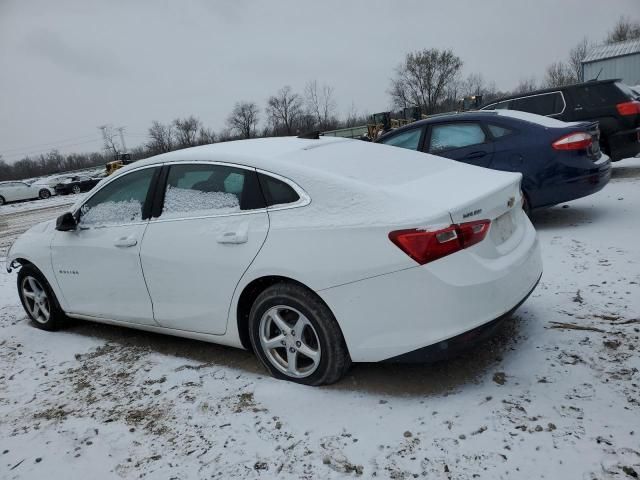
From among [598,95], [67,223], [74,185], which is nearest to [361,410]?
[67,223]

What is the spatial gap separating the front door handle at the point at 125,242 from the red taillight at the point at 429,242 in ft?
6.75

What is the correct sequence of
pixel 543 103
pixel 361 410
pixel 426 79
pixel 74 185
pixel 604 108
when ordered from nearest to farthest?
pixel 361 410, pixel 604 108, pixel 543 103, pixel 74 185, pixel 426 79

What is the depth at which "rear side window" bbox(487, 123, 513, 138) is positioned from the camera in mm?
5961

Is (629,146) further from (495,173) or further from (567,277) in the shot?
(495,173)

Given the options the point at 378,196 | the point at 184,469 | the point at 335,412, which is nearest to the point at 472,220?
the point at 378,196

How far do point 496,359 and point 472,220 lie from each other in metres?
1.01

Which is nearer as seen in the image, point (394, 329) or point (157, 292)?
point (394, 329)

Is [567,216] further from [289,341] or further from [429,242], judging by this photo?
[289,341]

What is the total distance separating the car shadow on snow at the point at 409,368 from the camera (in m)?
2.92

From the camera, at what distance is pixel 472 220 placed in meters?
2.63

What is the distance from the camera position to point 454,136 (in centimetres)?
642

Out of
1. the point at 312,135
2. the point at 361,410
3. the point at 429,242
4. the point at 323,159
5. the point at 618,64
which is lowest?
the point at 361,410

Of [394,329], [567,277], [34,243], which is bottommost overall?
[567,277]

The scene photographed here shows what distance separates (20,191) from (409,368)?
112 ft
